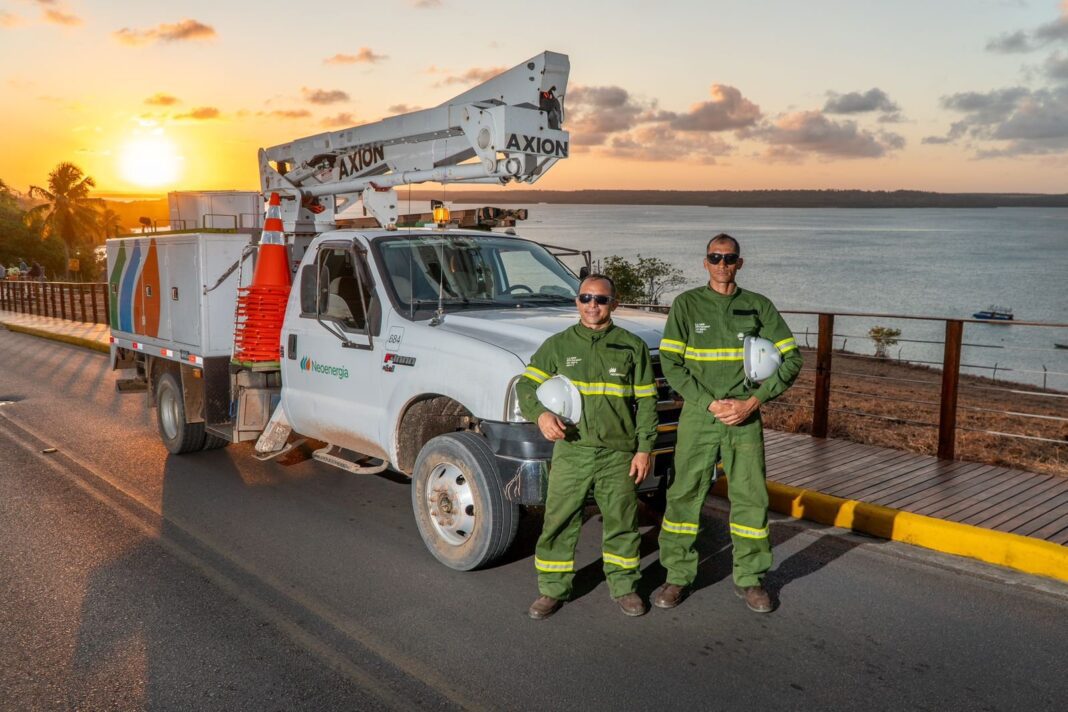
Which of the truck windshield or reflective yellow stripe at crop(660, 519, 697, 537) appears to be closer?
reflective yellow stripe at crop(660, 519, 697, 537)

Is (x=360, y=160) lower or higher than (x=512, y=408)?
higher

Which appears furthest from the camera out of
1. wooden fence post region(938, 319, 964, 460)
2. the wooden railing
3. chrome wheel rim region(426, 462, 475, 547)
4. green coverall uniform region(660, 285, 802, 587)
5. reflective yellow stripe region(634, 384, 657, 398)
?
the wooden railing

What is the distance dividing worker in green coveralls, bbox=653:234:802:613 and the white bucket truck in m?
0.48

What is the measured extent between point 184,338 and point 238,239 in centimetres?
109

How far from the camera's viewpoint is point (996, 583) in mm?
5324

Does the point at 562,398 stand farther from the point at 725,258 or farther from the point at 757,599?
the point at 757,599

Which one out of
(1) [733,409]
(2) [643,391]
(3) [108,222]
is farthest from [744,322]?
(3) [108,222]

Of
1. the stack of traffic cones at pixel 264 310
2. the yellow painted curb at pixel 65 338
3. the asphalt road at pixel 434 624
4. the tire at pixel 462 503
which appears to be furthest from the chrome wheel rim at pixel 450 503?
the yellow painted curb at pixel 65 338

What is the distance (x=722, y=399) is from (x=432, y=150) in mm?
3993

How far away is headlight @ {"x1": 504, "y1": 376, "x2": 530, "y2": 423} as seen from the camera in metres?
5.08

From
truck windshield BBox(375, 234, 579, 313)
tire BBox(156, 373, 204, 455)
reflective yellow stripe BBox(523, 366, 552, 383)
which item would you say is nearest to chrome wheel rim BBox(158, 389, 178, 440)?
tire BBox(156, 373, 204, 455)

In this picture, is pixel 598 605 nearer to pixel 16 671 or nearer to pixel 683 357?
pixel 683 357

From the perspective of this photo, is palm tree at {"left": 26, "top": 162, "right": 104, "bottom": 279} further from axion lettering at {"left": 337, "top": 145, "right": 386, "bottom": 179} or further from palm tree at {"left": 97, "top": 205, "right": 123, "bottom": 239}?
axion lettering at {"left": 337, "top": 145, "right": 386, "bottom": 179}

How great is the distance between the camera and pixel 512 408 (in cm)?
510
